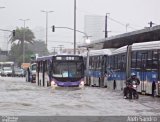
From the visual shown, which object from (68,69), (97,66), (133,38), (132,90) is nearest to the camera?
(132,90)

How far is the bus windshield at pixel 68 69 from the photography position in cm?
3747

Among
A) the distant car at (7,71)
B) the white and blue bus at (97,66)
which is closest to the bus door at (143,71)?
the white and blue bus at (97,66)

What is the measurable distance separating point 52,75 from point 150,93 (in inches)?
351

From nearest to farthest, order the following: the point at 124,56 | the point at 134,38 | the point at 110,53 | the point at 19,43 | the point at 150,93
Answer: the point at 150,93
the point at 124,56
the point at 110,53
the point at 134,38
the point at 19,43

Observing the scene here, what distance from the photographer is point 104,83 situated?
45625 millimetres

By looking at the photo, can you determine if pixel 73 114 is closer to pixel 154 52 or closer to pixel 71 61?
pixel 154 52

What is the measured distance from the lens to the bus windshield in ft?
123

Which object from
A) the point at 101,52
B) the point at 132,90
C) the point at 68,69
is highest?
the point at 101,52

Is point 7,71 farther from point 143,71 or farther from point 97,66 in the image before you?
point 143,71

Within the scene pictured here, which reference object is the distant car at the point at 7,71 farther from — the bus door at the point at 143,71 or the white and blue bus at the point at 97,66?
the bus door at the point at 143,71

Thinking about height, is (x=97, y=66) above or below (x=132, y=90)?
above

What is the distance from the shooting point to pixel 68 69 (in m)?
37.5

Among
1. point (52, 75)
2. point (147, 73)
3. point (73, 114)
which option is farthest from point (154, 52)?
point (73, 114)

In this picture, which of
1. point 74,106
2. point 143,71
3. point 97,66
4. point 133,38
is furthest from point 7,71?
point 74,106
